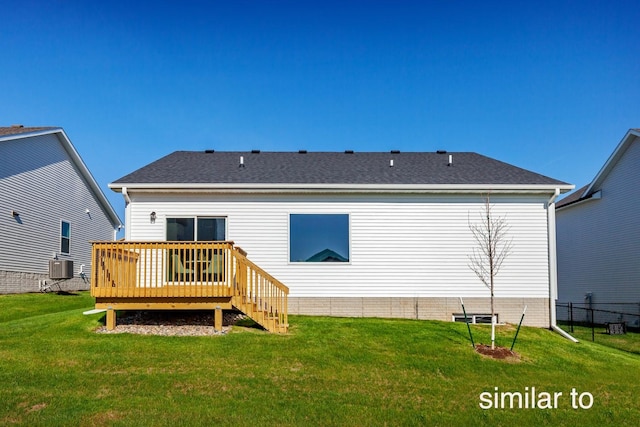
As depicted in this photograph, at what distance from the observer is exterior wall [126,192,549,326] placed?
11648mm

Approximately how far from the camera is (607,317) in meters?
17.8

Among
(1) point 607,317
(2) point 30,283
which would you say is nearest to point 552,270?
(1) point 607,317

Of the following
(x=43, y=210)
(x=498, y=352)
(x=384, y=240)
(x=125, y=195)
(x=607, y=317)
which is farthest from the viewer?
(x=607, y=317)

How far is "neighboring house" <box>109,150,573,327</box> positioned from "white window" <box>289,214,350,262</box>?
3cm

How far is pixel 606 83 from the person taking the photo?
17.2 metres

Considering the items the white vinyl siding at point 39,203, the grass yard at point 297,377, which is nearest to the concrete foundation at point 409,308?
the grass yard at point 297,377

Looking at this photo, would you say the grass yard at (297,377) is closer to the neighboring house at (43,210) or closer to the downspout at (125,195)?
the downspout at (125,195)

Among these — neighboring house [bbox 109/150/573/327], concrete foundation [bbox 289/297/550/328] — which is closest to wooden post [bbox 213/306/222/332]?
neighboring house [bbox 109/150/573/327]

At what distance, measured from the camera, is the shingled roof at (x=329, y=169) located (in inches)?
471

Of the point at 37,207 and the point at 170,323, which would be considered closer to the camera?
the point at 170,323

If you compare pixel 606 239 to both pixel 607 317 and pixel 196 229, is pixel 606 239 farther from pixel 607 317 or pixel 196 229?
pixel 196 229

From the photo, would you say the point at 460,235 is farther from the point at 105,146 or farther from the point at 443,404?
the point at 105,146

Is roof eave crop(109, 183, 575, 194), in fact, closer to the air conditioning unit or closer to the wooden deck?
the wooden deck

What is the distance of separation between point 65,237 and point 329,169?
12.3 m
